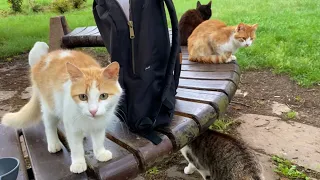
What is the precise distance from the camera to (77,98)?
A: 1.40 meters

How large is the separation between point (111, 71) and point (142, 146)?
38cm

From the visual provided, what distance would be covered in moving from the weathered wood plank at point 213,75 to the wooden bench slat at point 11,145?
1.25 metres

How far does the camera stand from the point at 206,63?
3.08 metres

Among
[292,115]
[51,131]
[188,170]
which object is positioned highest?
[51,131]

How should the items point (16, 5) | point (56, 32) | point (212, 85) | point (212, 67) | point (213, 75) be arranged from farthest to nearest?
point (16, 5) → point (56, 32) → point (212, 67) → point (213, 75) → point (212, 85)

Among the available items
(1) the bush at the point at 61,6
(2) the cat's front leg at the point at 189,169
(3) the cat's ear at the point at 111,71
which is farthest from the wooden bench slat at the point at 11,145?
(1) the bush at the point at 61,6

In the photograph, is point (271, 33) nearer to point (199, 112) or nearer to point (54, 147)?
point (199, 112)

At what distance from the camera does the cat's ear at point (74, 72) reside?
1.39m

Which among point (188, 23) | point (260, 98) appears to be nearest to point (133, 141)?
point (260, 98)

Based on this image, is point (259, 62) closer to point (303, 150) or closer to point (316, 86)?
point (316, 86)

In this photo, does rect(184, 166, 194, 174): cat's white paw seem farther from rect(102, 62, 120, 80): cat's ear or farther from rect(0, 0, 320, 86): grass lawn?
rect(0, 0, 320, 86): grass lawn

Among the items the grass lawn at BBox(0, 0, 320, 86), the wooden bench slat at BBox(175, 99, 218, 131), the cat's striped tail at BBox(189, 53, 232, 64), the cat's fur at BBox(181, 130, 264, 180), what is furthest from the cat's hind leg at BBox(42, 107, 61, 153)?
the grass lawn at BBox(0, 0, 320, 86)

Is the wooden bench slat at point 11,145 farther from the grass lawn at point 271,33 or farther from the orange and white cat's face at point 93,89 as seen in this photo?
the grass lawn at point 271,33

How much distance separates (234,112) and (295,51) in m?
1.75
